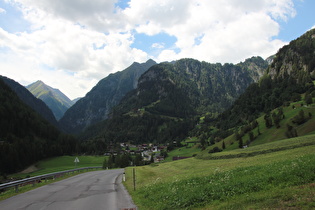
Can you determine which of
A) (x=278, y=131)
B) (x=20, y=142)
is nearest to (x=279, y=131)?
(x=278, y=131)

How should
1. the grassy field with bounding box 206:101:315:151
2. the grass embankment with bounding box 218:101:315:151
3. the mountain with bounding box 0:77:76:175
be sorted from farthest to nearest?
the mountain with bounding box 0:77:76:175 < the grass embankment with bounding box 218:101:315:151 < the grassy field with bounding box 206:101:315:151

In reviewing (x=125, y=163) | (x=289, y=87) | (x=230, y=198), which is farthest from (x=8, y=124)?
(x=289, y=87)

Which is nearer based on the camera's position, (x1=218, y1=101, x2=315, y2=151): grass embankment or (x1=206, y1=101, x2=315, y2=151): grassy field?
(x1=206, y1=101, x2=315, y2=151): grassy field

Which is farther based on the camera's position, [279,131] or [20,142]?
[20,142]

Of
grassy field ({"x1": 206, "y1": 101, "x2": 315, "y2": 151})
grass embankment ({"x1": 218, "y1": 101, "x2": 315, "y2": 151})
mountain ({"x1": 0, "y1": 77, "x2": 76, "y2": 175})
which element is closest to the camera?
grassy field ({"x1": 206, "y1": 101, "x2": 315, "y2": 151})

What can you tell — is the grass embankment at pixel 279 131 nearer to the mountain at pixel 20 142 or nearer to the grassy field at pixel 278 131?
the grassy field at pixel 278 131

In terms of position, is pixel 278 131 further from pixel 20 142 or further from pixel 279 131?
pixel 20 142

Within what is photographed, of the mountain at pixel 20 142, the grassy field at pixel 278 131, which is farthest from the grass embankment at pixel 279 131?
the mountain at pixel 20 142

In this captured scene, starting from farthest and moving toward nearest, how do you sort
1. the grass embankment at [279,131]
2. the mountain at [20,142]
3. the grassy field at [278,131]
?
the mountain at [20,142] → the grass embankment at [279,131] → the grassy field at [278,131]

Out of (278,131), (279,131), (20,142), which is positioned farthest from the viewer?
(20,142)

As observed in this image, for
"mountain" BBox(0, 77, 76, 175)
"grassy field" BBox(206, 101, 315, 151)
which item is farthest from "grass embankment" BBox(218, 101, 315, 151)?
"mountain" BBox(0, 77, 76, 175)

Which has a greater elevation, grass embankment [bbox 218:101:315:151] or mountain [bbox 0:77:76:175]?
mountain [bbox 0:77:76:175]

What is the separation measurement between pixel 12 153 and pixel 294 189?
15255cm

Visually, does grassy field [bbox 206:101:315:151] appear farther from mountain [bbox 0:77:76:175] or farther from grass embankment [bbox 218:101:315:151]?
mountain [bbox 0:77:76:175]
